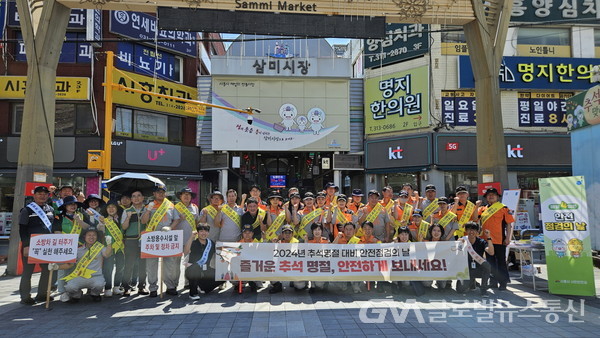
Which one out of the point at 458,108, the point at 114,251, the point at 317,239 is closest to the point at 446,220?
the point at 317,239

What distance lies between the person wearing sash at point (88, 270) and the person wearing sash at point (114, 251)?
0.22 m

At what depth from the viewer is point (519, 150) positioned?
17.9 metres

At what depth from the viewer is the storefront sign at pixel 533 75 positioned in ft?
59.2

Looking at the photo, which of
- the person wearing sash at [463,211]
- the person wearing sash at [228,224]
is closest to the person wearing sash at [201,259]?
the person wearing sash at [228,224]

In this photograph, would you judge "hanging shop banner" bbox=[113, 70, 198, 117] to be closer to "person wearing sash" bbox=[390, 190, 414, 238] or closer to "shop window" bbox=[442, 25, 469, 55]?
"shop window" bbox=[442, 25, 469, 55]

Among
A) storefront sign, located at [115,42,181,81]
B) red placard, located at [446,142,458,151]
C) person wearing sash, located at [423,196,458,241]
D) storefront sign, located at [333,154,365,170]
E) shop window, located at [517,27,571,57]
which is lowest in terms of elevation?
person wearing sash, located at [423,196,458,241]

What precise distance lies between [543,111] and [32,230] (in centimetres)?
2028

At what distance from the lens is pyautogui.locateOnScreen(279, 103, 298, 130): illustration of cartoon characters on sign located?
19812 millimetres

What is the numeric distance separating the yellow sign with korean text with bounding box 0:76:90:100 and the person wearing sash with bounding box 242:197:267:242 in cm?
1341

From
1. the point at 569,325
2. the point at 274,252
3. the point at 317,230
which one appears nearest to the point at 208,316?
the point at 274,252

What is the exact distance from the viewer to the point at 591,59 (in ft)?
59.5

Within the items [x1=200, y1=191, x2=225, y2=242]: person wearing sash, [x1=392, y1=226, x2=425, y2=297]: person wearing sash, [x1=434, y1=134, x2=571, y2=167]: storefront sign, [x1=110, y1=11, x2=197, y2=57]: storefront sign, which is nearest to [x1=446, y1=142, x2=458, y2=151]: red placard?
[x1=434, y1=134, x2=571, y2=167]: storefront sign

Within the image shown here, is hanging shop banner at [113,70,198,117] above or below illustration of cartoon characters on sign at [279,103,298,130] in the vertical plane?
above

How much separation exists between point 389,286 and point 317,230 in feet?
5.62
